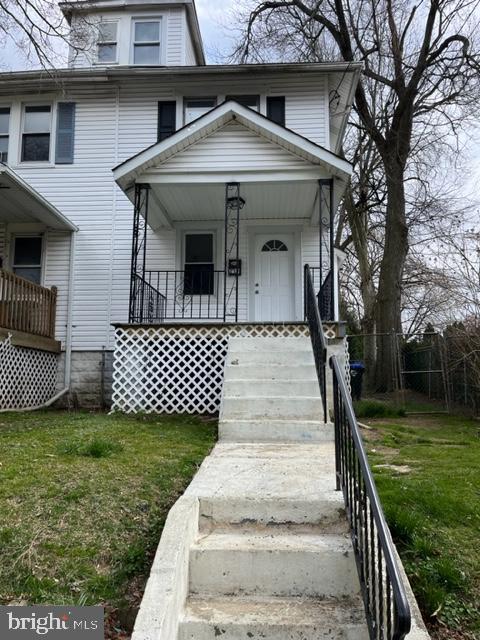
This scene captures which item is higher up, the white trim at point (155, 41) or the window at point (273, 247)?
the white trim at point (155, 41)

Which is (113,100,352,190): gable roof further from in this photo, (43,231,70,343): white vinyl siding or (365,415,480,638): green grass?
(365,415,480,638): green grass

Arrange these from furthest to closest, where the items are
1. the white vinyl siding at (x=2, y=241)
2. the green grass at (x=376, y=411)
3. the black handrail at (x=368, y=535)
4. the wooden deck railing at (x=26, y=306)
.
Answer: the white vinyl siding at (x=2, y=241), the green grass at (x=376, y=411), the wooden deck railing at (x=26, y=306), the black handrail at (x=368, y=535)

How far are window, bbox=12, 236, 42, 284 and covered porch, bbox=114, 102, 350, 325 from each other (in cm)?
238

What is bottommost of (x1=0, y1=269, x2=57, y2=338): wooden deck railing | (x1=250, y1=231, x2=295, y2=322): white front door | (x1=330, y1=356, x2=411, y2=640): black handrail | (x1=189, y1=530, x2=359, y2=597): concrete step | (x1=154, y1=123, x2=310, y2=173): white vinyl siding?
(x1=189, y1=530, x2=359, y2=597): concrete step

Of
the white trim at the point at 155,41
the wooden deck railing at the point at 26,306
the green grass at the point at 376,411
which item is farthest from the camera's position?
the white trim at the point at 155,41

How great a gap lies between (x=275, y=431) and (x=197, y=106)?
846 cm

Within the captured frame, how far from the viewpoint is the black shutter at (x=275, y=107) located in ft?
37.7

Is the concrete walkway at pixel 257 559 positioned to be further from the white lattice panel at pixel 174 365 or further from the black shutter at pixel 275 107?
the black shutter at pixel 275 107

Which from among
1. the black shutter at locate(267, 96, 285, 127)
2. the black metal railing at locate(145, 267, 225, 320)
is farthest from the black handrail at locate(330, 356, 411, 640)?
the black shutter at locate(267, 96, 285, 127)

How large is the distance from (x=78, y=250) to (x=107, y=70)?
13.2 feet

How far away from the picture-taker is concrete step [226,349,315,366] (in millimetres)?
7500

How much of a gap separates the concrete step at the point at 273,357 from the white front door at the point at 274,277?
125 inches

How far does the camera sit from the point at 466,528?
3486 millimetres

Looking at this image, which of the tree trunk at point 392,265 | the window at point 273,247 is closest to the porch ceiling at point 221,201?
the window at point 273,247
